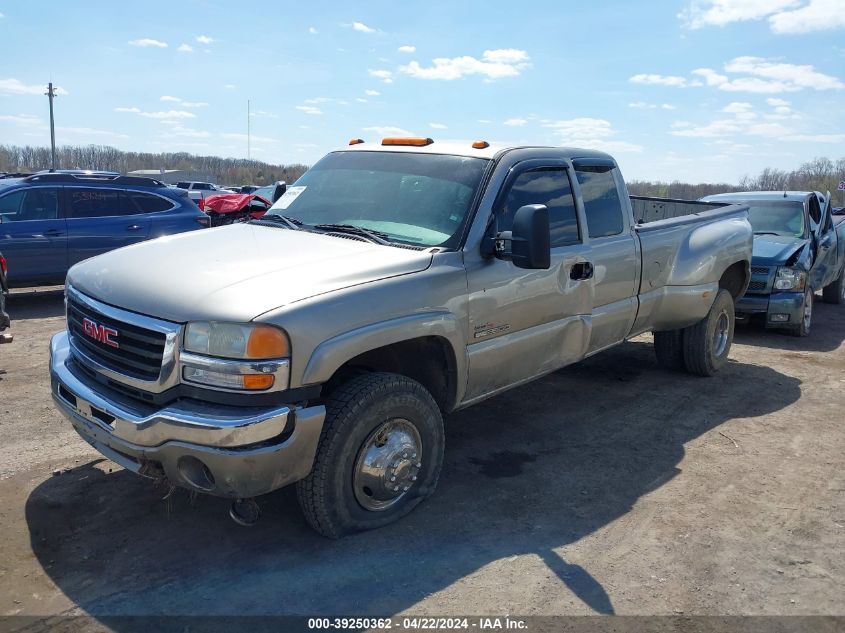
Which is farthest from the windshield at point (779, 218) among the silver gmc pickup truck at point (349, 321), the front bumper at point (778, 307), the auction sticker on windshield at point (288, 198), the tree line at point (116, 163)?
the tree line at point (116, 163)

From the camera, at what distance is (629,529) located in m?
3.92

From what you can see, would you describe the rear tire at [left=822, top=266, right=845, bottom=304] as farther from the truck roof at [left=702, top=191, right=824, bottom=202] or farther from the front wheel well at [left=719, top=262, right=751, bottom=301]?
the front wheel well at [left=719, top=262, right=751, bottom=301]

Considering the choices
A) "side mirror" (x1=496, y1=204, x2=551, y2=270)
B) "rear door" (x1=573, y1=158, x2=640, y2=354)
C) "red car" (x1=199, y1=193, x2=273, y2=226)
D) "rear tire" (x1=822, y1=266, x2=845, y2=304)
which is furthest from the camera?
"red car" (x1=199, y1=193, x2=273, y2=226)

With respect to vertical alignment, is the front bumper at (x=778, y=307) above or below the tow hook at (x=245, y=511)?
above

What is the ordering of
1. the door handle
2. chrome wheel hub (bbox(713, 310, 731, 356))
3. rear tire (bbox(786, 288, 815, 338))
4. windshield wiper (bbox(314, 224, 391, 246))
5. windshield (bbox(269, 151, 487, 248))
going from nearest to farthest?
windshield wiper (bbox(314, 224, 391, 246)) → windshield (bbox(269, 151, 487, 248)) → the door handle → chrome wheel hub (bbox(713, 310, 731, 356)) → rear tire (bbox(786, 288, 815, 338))

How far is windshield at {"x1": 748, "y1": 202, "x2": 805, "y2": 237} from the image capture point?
9.64 m

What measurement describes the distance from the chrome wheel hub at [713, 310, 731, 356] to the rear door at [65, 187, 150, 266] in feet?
25.9

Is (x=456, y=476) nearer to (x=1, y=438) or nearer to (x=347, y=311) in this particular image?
(x=347, y=311)

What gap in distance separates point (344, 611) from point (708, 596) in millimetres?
1677

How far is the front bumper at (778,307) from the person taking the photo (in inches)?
344

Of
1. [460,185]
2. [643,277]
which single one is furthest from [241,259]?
[643,277]

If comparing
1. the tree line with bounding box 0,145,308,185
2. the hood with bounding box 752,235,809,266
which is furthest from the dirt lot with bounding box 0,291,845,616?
the tree line with bounding box 0,145,308,185

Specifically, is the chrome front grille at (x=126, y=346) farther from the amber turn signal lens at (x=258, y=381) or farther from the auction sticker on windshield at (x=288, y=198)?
the auction sticker on windshield at (x=288, y=198)

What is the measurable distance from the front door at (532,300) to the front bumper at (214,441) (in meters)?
1.25
